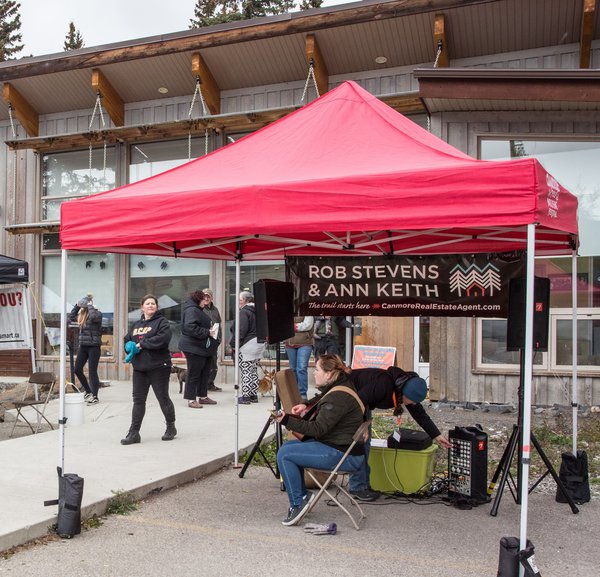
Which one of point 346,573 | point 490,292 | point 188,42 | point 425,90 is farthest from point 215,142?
point 346,573

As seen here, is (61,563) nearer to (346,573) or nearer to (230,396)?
(346,573)

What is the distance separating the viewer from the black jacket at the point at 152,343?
299 inches

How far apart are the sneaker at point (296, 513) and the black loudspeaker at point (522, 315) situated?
1.94 m

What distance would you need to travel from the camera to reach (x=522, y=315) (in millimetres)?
5223

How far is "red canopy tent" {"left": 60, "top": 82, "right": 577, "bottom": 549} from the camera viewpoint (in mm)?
4309

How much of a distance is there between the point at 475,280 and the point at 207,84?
8.10 meters

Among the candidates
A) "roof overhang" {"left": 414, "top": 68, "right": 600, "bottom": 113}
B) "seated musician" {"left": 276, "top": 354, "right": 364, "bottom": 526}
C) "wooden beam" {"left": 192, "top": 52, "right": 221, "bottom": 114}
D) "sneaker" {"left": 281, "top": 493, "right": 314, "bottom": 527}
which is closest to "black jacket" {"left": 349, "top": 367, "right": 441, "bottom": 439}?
"seated musician" {"left": 276, "top": 354, "right": 364, "bottom": 526}

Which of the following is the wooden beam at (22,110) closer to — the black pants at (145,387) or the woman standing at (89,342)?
the woman standing at (89,342)

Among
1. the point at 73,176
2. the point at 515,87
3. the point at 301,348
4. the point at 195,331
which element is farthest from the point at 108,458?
the point at 73,176

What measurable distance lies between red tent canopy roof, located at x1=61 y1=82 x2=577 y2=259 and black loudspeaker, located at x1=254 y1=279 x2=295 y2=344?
0.49m

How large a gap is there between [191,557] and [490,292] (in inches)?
137

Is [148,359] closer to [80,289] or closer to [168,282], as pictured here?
[168,282]

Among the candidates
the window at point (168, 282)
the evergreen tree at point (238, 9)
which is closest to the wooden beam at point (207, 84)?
the window at point (168, 282)

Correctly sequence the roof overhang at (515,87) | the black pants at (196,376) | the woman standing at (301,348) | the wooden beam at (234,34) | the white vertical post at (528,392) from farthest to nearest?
1. the wooden beam at (234,34)
2. the woman standing at (301,348)
3. the black pants at (196,376)
4. the roof overhang at (515,87)
5. the white vertical post at (528,392)
